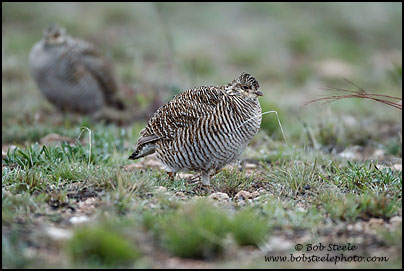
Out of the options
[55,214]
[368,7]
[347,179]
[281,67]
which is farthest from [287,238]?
[368,7]

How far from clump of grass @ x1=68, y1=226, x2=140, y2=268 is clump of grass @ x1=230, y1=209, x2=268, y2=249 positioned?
719mm

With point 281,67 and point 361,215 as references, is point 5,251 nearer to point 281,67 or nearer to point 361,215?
point 361,215

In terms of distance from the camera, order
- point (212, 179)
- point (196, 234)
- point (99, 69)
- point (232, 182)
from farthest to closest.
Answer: point (99, 69) → point (212, 179) → point (232, 182) → point (196, 234)

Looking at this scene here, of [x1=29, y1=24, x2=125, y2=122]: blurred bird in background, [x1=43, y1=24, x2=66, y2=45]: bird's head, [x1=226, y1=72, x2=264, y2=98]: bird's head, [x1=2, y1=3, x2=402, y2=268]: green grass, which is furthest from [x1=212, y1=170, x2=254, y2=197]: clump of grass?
[x1=43, y1=24, x2=66, y2=45]: bird's head

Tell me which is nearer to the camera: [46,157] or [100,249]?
[100,249]

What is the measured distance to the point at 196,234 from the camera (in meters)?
3.32

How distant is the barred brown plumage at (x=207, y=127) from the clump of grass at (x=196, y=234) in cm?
132

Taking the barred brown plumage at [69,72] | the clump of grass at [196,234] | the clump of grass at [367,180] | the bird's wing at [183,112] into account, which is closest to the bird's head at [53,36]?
the barred brown plumage at [69,72]

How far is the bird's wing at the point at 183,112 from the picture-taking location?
4941mm

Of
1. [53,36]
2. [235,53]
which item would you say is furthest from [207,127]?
[235,53]

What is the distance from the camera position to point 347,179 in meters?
4.81

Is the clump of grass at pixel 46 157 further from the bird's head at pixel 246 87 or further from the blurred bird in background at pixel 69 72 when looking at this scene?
the blurred bird in background at pixel 69 72

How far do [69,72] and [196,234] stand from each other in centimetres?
625

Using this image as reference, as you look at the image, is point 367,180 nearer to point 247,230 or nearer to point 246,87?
point 246,87
